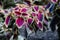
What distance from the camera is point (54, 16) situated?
3.13ft

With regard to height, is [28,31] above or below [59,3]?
below

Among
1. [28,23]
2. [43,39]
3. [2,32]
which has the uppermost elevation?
[28,23]

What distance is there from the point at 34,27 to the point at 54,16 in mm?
145

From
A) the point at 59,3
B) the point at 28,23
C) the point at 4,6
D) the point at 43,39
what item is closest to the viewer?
the point at 28,23

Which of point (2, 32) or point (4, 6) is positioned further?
point (4, 6)

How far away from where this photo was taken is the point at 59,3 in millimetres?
990

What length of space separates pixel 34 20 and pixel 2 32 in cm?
25

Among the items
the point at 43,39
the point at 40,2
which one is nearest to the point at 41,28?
the point at 40,2

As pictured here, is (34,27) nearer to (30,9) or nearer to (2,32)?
(30,9)

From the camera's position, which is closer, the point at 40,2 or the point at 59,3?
the point at 59,3

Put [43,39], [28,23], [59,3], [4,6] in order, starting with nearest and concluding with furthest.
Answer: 1. [28,23]
2. [59,3]
3. [4,6]
4. [43,39]

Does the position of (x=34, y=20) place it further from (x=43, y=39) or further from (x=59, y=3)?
(x=43, y=39)

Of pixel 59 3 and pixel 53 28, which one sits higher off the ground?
pixel 59 3

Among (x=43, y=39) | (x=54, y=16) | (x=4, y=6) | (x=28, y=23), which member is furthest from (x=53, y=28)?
(x=43, y=39)
